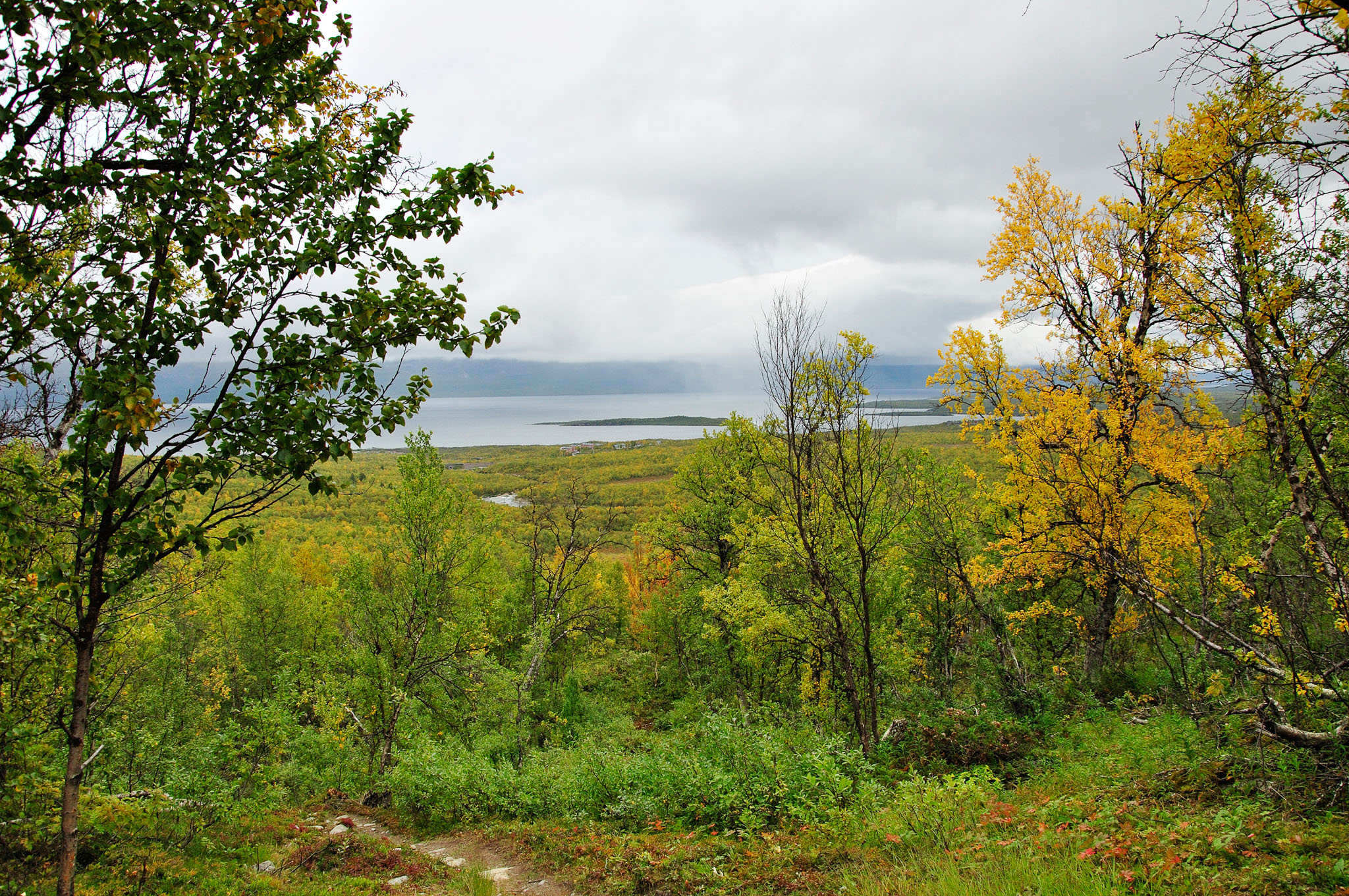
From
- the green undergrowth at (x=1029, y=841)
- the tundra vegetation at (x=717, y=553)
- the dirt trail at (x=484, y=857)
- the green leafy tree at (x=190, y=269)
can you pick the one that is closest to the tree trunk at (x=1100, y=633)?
the tundra vegetation at (x=717, y=553)

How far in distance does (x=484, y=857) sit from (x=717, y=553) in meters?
11.6

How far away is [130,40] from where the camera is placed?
2438 millimetres

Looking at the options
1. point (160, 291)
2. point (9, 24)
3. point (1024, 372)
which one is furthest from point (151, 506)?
point (1024, 372)

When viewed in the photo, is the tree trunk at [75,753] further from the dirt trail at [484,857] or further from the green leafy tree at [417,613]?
the green leafy tree at [417,613]

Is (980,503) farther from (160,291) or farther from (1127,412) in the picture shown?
(160,291)

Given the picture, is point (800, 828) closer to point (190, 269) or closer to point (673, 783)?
point (673, 783)

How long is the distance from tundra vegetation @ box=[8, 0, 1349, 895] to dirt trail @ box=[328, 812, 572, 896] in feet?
1.17

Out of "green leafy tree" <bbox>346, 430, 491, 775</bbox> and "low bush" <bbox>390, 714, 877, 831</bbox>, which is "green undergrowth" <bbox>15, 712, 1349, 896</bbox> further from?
"green leafy tree" <bbox>346, 430, 491, 775</bbox>

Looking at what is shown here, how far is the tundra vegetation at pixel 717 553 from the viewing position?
289cm

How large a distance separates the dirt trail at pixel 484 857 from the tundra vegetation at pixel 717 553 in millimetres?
357

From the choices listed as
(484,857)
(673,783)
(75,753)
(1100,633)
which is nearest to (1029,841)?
(673,783)

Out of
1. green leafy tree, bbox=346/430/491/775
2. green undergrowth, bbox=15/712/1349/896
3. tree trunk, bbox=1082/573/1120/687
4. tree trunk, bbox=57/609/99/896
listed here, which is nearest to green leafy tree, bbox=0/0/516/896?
tree trunk, bbox=57/609/99/896

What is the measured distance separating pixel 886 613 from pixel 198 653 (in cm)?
2274

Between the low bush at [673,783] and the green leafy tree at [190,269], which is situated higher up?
the green leafy tree at [190,269]
